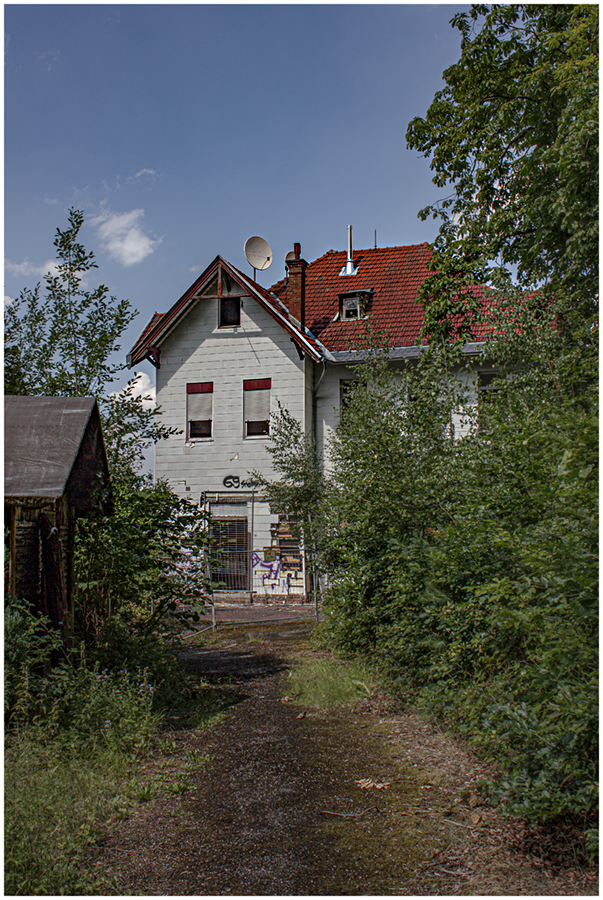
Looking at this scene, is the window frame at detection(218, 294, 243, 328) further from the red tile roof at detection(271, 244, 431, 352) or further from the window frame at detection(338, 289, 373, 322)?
the window frame at detection(338, 289, 373, 322)

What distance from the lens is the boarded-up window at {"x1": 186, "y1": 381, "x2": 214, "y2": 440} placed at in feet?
70.5

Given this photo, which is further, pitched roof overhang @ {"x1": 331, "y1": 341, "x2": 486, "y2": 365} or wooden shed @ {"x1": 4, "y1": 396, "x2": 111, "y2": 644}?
pitched roof overhang @ {"x1": 331, "y1": 341, "x2": 486, "y2": 365}

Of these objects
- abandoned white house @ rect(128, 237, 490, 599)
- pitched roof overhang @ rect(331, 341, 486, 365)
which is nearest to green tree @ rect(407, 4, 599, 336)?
pitched roof overhang @ rect(331, 341, 486, 365)

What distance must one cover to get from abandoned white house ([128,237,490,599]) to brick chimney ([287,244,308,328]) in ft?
0.10

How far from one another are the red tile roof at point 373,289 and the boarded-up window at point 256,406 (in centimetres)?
239

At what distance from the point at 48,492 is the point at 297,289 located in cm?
1580

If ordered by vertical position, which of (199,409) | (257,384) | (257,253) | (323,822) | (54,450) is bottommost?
(323,822)

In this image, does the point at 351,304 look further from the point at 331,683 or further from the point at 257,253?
the point at 331,683

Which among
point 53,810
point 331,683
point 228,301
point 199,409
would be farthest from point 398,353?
point 53,810

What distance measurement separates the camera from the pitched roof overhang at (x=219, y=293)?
20047 millimetres

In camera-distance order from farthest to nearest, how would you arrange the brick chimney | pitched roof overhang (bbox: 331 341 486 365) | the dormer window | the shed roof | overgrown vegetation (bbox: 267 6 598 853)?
the dormer window < the brick chimney < pitched roof overhang (bbox: 331 341 486 365) < the shed roof < overgrown vegetation (bbox: 267 6 598 853)

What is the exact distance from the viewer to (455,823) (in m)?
4.44

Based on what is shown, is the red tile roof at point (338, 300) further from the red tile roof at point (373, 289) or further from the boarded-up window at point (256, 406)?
the boarded-up window at point (256, 406)

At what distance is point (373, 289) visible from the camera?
22.0 metres
